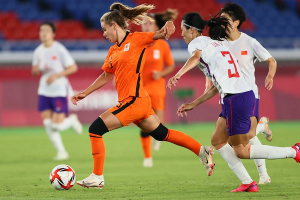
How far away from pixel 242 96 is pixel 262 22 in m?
19.6

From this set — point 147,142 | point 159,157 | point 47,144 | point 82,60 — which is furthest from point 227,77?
point 82,60

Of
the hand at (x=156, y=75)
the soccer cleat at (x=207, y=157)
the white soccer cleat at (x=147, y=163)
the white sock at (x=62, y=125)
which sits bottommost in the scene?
the white soccer cleat at (x=147, y=163)

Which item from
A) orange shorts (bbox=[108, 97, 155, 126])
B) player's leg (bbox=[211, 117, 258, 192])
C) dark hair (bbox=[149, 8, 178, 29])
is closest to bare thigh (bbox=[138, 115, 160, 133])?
orange shorts (bbox=[108, 97, 155, 126])

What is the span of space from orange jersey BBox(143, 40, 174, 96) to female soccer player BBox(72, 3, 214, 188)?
2761mm

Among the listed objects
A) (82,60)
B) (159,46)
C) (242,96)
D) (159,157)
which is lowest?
(159,157)

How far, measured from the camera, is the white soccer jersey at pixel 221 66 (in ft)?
17.3

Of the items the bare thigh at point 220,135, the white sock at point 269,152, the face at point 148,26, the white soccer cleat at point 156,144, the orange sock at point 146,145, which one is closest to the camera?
the white sock at point 269,152

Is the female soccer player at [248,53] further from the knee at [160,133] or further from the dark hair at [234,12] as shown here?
the knee at [160,133]

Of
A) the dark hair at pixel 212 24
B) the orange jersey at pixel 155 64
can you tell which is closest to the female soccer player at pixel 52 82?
the orange jersey at pixel 155 64

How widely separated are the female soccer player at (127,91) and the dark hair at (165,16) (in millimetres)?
2802

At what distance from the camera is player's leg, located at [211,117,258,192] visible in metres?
5.48

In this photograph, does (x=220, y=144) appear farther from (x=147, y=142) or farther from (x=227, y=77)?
(x=147, y=142)

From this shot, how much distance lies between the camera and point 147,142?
843 cm

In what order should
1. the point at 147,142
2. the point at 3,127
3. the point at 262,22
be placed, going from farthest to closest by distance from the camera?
the point at 262,22 → the point at 3,127 → the point at 147,142
